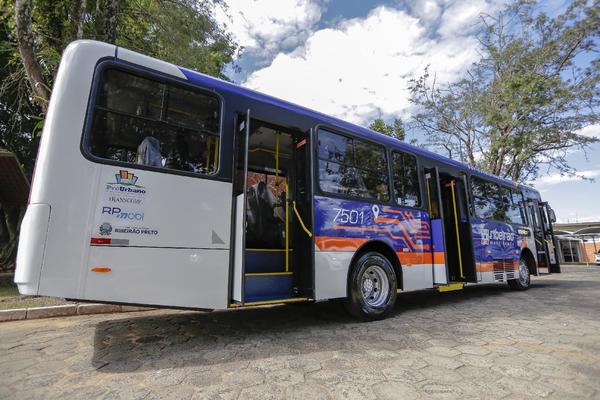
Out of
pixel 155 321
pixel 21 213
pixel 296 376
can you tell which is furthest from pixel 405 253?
pixel 21 213

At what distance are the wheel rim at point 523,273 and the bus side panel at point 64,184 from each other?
9978mm

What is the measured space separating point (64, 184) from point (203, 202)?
1259 millimetres

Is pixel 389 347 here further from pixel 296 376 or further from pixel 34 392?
pixel 34 392

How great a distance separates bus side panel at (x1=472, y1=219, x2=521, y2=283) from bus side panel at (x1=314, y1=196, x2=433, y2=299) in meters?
1.85

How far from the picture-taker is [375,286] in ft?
17.5

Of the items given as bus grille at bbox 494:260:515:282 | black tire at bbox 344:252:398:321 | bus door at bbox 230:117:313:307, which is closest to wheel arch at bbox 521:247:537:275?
bus grille at bbox 494:260:515:282

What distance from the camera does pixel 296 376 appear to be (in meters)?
2.90

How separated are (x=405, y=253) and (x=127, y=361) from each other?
431cm

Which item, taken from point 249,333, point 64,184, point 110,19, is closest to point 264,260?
point 249,333

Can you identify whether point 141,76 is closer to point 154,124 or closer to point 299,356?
point 154,124

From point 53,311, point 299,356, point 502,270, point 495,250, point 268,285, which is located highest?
point 495,250

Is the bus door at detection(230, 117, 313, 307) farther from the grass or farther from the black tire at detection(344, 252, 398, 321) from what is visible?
the grass

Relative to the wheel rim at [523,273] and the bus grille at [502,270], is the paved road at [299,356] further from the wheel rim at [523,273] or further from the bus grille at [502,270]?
the wheel rim at [523,273]

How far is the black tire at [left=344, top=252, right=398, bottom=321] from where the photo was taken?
4875 millimetres
